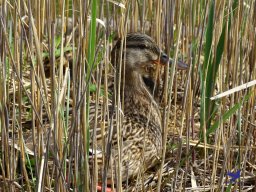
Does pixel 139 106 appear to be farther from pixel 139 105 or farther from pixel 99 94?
pixel 99 94

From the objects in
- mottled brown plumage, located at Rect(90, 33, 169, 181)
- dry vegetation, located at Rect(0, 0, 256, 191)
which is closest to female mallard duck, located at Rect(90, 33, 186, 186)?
mottled brown plumage, located at Rect(90, 33, 169, 181)

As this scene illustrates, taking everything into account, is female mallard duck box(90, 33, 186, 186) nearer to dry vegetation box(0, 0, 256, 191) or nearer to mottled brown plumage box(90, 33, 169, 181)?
mottled brown plumage box(90, 33, 169, 181)

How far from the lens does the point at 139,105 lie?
4.32 m

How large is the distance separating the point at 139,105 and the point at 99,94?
1867 mm

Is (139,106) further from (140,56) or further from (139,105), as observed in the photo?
(140,56)

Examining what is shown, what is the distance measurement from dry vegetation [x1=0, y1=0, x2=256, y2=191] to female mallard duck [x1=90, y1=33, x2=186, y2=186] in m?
0.11

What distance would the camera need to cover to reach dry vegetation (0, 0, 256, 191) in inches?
94.5

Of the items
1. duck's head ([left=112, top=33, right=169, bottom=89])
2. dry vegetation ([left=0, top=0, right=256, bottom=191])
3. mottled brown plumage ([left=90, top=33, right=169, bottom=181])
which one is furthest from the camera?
duck's head ([left=112, top=33, right=169, bottom=89])

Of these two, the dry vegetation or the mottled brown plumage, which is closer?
the dry vegetation

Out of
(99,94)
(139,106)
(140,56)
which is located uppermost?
(140,56)

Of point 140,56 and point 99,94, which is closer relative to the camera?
point 99,94

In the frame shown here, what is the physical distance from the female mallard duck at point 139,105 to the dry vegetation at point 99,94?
105 mm

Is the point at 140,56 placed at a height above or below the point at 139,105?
above

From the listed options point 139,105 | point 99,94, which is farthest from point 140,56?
point 99,94
